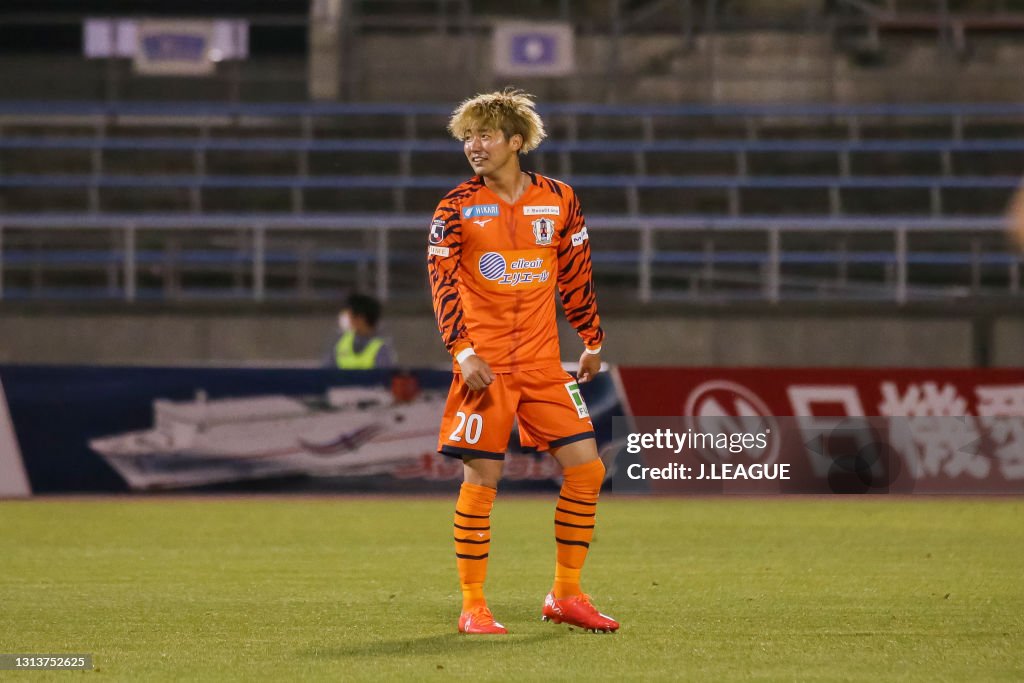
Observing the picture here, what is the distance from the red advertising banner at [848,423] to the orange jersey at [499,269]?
6783 mm

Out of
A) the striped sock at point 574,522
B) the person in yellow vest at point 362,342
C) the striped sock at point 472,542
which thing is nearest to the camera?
the striped sock at point 472,542

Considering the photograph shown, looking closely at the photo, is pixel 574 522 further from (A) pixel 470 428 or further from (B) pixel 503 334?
(B) pixel 503 334

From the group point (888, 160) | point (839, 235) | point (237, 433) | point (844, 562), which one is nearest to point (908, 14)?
point (888, 160)

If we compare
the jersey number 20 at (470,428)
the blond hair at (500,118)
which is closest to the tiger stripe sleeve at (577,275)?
the blond hair at (500,118)

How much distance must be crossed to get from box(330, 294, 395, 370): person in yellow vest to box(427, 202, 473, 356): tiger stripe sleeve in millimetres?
7310

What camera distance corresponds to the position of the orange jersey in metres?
6.32

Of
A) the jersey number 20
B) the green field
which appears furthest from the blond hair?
the green field

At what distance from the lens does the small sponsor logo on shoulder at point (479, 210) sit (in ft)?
20.8

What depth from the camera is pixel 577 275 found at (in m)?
6.68

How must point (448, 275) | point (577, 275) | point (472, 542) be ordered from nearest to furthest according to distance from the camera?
point (448, 275) < point (472, 542) < point (577, 275)

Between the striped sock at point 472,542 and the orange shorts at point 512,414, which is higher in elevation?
the orange shorts at point 512,414

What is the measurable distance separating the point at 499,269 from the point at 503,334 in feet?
0.84

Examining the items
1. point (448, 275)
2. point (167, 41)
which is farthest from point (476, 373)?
point (167, 41)

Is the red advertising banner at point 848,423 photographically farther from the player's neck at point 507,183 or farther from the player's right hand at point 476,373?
the player's right hand at point 476,373
